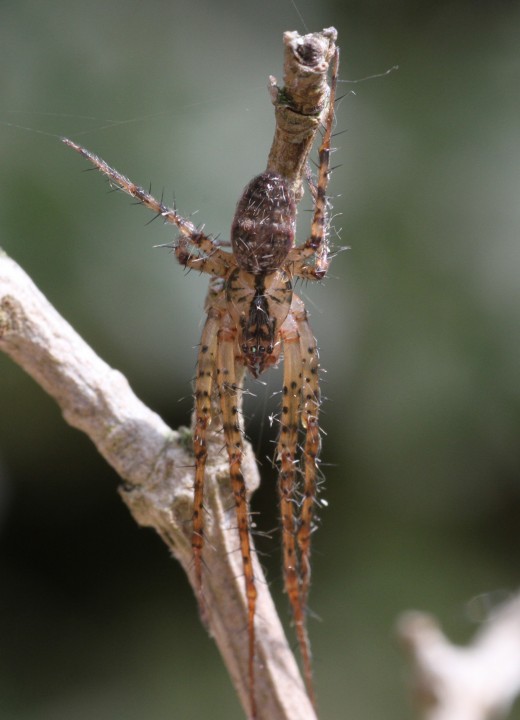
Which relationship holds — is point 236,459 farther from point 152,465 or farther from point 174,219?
point 174,219

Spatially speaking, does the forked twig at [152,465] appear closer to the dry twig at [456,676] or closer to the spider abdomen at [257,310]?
the spider abdomen at [257,310]

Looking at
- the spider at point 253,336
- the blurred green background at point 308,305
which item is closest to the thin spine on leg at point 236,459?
the spider at point 253,336

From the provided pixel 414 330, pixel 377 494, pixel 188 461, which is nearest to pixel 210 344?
pixel 188 461

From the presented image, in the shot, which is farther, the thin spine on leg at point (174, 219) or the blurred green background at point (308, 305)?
the blurred green background at point (308, 305)

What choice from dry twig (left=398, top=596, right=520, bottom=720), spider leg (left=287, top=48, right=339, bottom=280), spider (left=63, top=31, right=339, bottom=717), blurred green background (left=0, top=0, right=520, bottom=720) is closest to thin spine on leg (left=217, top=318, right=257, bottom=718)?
spider (left=63, top=31, right=339, bottom=717)

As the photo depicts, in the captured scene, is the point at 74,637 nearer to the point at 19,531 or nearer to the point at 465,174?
the point at 19,531

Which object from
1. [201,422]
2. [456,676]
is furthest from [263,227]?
[456,676]

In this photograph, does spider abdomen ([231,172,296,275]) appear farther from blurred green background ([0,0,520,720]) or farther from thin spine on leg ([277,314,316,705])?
blurred green background ([0,0,520,720])
